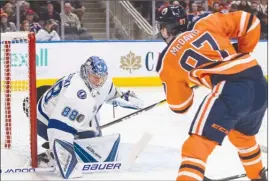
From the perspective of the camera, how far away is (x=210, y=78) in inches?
96.0

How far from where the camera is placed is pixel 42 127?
341 centimetres

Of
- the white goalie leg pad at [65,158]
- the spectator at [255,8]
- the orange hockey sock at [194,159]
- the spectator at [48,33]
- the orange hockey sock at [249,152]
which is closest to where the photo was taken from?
the orange hockey sock at [194,159]

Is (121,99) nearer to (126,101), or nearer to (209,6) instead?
(126,101)

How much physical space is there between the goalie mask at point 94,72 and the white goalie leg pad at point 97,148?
0.30 metres

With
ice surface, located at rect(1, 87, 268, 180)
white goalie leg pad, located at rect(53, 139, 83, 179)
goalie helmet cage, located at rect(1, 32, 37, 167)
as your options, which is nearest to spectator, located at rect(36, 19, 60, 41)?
ice surface, located at rect(1, 87, 268, 180)

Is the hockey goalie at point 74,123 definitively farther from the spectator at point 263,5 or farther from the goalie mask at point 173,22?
the spectator at point 263,5

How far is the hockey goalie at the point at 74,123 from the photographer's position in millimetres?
3059

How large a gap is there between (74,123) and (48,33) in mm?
4218

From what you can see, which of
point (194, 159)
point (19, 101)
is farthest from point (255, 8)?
point (194, 159)

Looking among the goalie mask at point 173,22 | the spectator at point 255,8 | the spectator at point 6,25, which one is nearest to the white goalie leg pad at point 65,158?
the goalie mask at point 173,22

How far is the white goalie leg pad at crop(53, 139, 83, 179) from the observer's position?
305 cm

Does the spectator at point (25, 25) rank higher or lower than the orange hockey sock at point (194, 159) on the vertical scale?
lower

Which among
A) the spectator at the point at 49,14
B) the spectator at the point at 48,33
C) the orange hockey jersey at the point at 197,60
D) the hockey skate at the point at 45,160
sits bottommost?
the hockey skate at the point at 45,160

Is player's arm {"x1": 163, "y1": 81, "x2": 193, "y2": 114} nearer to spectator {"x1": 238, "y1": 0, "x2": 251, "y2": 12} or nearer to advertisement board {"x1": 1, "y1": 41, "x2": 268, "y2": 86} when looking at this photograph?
advertisement board {"x1": 1, "y1": 41, "x2": 268, "y2": 86}
